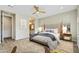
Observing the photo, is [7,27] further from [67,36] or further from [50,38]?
[67,36]

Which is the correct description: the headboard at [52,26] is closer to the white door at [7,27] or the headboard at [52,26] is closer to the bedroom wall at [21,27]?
the bedroom wall at [21,27]

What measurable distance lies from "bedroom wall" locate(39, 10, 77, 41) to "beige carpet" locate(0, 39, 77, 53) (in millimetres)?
200

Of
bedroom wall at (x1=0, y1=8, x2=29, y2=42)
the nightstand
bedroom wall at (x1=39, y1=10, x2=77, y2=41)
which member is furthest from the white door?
the nightstand

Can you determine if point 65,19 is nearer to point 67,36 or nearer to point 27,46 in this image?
point 67,36

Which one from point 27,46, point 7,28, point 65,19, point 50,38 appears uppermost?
point 65,19

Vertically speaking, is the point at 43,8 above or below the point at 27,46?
above

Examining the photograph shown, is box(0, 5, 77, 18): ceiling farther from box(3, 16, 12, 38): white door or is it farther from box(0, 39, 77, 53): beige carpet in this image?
box(0, 39, 77, 53): beige carpet

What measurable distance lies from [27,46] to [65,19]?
886 millimetres

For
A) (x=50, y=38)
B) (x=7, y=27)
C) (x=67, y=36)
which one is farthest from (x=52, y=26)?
(x=7, y=27)

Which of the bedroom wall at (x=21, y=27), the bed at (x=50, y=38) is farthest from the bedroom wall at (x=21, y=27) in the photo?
the bed at (x=50, y=38)

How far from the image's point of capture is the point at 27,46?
1.94 metres

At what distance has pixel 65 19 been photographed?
76.4 inches

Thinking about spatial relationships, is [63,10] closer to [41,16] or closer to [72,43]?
[41,16]
